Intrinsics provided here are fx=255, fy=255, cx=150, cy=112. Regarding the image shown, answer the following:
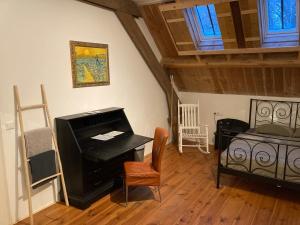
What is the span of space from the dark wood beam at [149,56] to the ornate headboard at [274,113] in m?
1.55

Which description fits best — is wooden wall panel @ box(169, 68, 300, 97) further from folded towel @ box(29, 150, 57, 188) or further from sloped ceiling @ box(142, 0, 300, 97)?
folded towel @ box(29, 150, 57, 188)

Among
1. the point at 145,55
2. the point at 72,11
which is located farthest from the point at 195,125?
the point at 72,11

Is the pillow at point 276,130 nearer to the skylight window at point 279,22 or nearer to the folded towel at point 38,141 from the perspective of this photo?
the skylight window at point 279,22

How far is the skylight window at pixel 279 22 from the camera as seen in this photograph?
344cm

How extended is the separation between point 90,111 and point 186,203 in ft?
5.74

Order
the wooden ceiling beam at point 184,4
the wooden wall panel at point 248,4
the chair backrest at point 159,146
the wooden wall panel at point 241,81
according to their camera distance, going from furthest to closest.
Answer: the wooden wall panel at point 241,81 → the wooden ceiling beam at point 184,4 → the wooden wall panel at point 248,4 → the chair backrest at point 159,146

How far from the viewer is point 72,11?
124 inches

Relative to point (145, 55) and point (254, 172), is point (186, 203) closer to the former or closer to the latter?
point (254, 172)

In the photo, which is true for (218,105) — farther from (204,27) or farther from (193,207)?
(193,207)

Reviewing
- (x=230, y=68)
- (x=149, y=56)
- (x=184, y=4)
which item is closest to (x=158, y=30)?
(x=149, y=56)

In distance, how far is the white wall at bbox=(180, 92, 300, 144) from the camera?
489 cm

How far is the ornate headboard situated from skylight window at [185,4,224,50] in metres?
1.35

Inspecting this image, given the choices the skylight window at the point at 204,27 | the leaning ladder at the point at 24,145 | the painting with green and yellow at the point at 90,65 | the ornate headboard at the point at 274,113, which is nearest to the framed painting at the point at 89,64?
the painting with green and yellow at the point at 90,65

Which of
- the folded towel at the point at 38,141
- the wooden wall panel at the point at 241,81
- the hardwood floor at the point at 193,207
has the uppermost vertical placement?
the wooden wall panel at the point at 241,81
